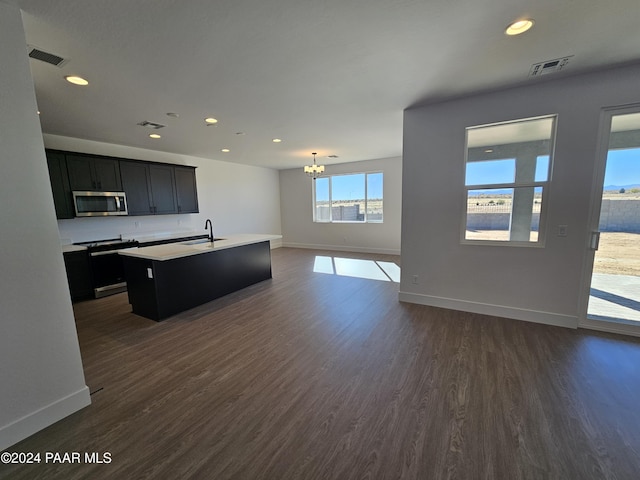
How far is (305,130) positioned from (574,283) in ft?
13.7

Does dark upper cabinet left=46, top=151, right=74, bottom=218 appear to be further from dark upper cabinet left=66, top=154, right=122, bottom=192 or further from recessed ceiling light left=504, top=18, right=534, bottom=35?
recessed ceiling light left=504, top=18, right=534, bottom=35

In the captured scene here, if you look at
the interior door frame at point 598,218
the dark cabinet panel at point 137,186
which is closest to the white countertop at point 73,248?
the dark cabinet panel at point 137,186

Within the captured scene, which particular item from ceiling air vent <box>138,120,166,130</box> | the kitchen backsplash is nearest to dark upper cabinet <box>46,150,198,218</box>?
the kitchen backsplash

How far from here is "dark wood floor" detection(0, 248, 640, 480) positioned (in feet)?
4.83

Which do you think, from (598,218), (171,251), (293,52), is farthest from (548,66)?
(171,251)

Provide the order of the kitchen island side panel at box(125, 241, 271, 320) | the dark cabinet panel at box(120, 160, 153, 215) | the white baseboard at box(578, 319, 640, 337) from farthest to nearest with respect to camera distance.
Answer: the dark cabinet panel at box(120, 160, 153, 215) < the kitchen island side panel at box(125, 241, 271, 320) < the white baseboard at box(578, 319, 640, 337)

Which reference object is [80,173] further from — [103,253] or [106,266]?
[106,266]

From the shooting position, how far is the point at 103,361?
2.48 meters

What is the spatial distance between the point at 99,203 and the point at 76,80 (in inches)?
105

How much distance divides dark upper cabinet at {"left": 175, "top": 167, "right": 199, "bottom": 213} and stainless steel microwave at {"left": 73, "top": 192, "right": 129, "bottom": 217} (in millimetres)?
1105

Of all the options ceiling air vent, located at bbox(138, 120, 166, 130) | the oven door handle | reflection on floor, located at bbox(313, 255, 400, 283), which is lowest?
reflection on floor, located at bbox(313, 255, 400, 283)

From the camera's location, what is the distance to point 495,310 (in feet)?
10.9

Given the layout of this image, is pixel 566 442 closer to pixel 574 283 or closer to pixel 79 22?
pixel 574 283

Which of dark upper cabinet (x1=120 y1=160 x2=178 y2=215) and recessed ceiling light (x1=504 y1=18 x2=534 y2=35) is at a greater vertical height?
recessed ceiling light (x1=504 y1=18 x2=534 y2=35)
